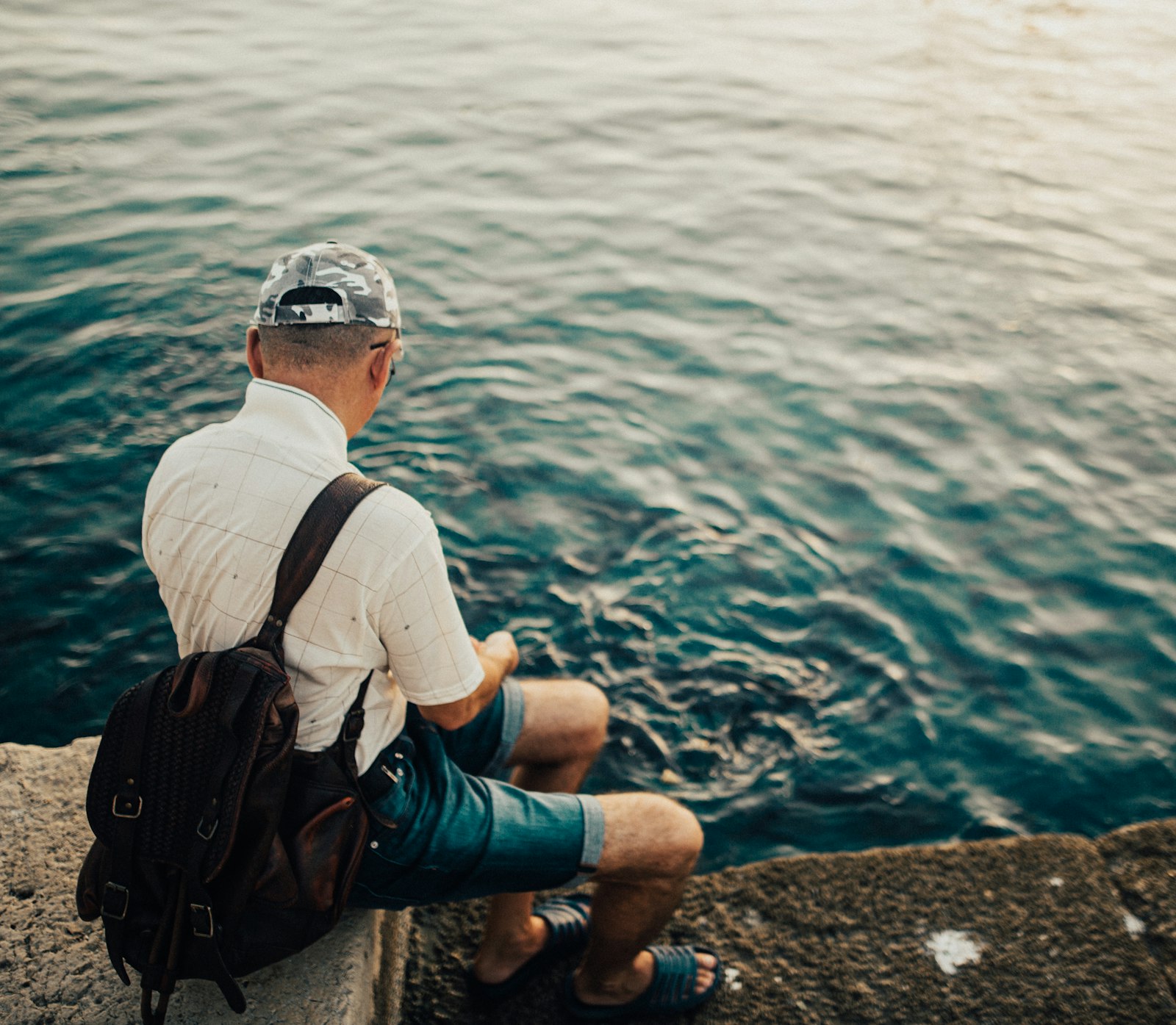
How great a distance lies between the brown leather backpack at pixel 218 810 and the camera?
2080 mm

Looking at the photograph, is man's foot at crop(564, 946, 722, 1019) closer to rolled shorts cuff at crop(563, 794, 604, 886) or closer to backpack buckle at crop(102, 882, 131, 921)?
rolled shorts cuff at crop(563, 794, 604, 886)

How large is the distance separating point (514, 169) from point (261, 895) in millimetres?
8342

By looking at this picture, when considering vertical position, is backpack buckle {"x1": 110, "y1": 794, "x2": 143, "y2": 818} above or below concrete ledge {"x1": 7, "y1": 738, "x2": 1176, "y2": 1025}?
above

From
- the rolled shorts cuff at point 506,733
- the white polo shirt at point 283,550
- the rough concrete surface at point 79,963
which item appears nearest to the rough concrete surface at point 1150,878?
the rolled shorts cuff at point 506,733

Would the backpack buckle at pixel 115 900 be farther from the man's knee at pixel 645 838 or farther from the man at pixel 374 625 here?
the man's knee at pixel 645 838

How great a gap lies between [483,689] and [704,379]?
4.49 meters

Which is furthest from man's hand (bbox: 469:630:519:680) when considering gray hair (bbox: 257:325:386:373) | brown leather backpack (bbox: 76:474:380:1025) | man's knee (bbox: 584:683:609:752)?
gray hair (bbox: 257:325:386:373)

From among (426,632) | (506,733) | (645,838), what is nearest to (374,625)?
(426,632)

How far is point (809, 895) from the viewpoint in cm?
344

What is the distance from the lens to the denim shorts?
2.43 meters

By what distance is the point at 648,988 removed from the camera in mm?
3031

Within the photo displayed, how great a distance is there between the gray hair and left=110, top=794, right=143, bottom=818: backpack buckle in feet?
3.25

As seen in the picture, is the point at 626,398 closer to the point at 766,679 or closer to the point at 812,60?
the point at 766,679

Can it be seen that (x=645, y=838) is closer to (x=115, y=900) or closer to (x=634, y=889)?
(x=634, y=889)
